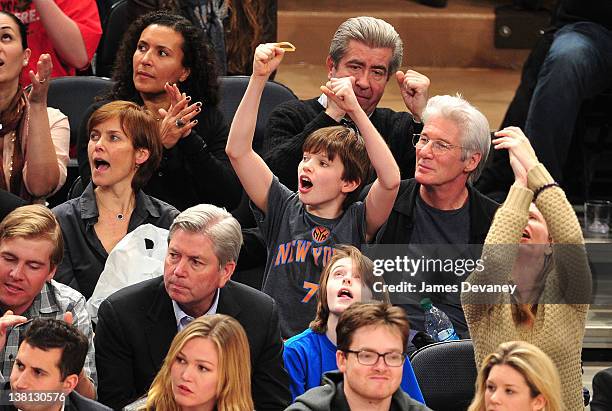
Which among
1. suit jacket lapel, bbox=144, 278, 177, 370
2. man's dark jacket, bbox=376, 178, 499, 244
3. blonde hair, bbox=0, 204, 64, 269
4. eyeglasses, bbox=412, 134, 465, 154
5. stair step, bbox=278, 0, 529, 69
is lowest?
stair step, bbox=278, 0, 529, 69

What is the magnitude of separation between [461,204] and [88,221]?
107 centimetres

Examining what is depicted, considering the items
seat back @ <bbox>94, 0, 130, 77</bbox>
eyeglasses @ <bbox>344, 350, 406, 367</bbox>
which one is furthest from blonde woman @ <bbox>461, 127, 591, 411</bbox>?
seat back @ <bbox>94, 0, 130, 77</bbox>

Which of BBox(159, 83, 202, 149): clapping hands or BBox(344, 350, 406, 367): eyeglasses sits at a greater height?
BBox(159, 83, 202, 149): clapping hands

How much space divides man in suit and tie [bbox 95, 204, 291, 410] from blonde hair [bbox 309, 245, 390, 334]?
11 cm

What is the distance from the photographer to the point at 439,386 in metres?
3.21

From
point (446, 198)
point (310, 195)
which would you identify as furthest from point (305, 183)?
point (446, 198)

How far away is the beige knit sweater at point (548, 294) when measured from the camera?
3051 millimetres

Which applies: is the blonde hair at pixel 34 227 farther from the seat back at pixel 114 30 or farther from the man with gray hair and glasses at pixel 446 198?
the seat back at pixel 114 30

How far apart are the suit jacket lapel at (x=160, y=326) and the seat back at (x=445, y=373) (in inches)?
24.1

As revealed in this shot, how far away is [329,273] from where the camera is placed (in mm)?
3168

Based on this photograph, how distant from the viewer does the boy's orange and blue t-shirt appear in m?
3.46

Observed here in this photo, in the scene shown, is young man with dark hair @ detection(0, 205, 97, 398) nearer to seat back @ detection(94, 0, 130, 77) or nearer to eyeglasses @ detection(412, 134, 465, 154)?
eyeglasses @ detection(412, 134, 465, 154)

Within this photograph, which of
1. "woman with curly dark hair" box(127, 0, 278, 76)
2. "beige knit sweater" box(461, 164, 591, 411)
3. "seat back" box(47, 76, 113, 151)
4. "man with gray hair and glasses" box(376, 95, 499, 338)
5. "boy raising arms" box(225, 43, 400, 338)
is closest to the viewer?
"beige knit sweater" box(461, 164, 591, 411)

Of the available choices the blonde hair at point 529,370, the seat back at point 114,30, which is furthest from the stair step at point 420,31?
the blonde hair at point 529,370
